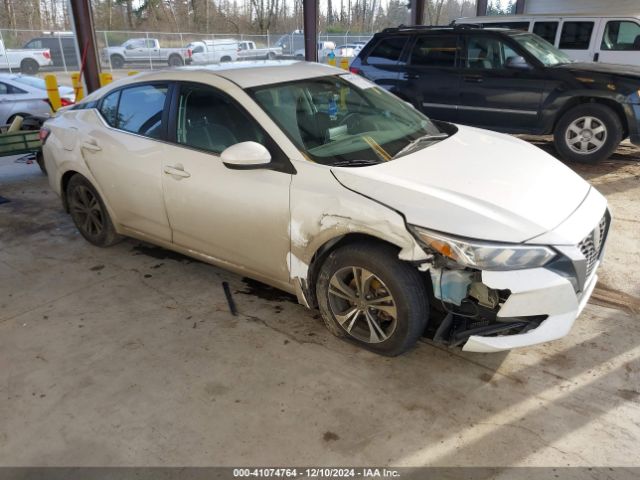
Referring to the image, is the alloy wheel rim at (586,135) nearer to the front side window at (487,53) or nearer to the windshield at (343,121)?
the front side window at (487,53)

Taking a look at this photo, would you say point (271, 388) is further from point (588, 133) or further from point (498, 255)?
point (588, 133)

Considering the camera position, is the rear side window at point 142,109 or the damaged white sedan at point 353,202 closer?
the damaged white sedan at point 353,202

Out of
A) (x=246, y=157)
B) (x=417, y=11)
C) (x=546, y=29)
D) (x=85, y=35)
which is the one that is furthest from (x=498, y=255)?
(x=417, y=11)

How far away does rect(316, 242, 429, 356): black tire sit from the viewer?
2.66 m

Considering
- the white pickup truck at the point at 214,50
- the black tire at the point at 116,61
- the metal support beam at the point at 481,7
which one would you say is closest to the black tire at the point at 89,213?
A: the metal support beam at the point at 481,7

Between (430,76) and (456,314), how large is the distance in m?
5.92

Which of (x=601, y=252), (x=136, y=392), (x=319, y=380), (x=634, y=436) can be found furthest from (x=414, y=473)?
(x=601, y=252)

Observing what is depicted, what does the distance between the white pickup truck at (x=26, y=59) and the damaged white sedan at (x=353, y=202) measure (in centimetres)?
2230

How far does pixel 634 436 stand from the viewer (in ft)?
7.71

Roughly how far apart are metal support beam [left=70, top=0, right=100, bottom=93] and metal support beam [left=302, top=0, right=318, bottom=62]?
4303mm

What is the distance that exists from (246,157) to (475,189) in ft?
4.25

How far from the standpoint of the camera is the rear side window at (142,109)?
3676 millimetres

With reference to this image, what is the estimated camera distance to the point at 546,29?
10.4m

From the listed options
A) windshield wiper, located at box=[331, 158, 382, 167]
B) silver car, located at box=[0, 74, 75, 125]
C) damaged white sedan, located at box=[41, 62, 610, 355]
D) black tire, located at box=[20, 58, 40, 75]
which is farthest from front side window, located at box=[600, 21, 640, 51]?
black tire, located at box=[20, 58, 40, 75]
